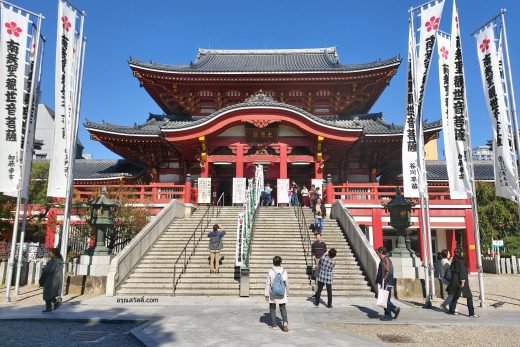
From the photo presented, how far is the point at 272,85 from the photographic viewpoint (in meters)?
22.6

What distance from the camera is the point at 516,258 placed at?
18.6m

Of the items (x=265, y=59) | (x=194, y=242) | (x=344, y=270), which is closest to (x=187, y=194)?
(x=194, y=242)

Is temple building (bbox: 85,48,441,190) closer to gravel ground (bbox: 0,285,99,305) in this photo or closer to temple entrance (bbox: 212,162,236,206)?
temple entrance (bbox: 212,162,236,206)

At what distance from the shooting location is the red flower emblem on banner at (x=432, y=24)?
10.4 m

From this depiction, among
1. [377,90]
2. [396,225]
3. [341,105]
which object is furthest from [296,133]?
[396,225]

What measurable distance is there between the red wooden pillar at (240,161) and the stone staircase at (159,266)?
470 cm

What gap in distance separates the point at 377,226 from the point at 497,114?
835 centimetres

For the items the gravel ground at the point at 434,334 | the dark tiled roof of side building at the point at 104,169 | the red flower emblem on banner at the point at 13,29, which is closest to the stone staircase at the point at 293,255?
the gravel ground at the point at 434,334

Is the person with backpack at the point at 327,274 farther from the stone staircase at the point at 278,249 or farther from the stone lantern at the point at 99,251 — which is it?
the stone lantern at the point at 99,251

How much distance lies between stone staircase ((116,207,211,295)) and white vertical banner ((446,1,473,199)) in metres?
8.40

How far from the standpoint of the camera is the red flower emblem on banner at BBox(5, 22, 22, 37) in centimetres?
998

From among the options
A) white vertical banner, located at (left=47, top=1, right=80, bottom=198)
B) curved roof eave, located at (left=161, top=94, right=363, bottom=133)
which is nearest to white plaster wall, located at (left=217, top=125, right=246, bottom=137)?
curved roof eave, located at (left=161, top=94, right=363, bottom=133)

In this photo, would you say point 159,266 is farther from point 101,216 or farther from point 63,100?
point 63,100

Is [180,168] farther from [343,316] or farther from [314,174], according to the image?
[343,316]
